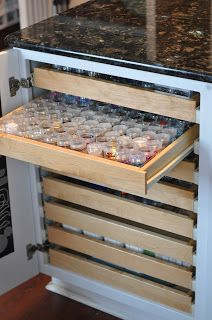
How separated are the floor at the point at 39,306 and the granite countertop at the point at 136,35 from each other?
87cm

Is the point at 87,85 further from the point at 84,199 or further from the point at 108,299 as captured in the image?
the point at 108,299

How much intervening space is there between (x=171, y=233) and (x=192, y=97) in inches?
17.3

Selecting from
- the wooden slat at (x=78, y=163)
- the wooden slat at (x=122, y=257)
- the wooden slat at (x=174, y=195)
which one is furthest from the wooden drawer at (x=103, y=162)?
the wooden slat at (x=122, y=257)

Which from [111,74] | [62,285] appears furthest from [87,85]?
[62,285]

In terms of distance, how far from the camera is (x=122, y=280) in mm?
2119

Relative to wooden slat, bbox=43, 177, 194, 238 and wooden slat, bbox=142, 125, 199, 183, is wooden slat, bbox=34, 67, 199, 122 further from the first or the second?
wooden slat, bbox=43, 177, 194, 238

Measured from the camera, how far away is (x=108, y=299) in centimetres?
226

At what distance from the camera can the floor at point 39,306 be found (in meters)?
2.26

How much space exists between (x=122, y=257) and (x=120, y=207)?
175 millimetres

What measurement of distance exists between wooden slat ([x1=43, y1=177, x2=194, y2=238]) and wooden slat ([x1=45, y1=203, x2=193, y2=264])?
34 millimetres

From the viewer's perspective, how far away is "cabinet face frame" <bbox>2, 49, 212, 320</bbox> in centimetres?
171

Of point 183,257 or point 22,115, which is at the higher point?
point 22,115

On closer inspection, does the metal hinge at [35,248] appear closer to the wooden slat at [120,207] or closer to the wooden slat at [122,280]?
the wooden slat at [122,280]

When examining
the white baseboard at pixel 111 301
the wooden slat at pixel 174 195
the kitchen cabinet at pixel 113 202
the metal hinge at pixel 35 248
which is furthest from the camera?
the metal hinge at pixel 35 248
